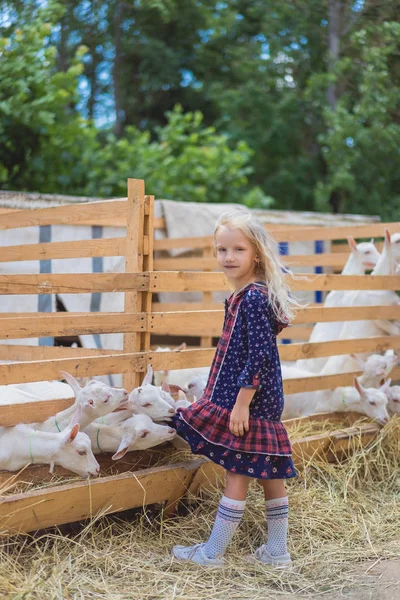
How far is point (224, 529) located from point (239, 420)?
0.52 m

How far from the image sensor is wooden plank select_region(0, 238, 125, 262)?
439cm

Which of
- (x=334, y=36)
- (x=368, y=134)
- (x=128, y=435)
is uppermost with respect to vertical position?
(x=334, y=36)

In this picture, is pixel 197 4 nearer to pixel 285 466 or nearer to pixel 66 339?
pixel 66 339

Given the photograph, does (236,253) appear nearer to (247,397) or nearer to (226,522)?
(247,397)

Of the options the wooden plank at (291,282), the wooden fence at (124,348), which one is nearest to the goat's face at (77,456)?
the wooden fence at (124,348)

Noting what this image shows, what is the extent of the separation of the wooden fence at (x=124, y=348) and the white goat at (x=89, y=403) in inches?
2.7

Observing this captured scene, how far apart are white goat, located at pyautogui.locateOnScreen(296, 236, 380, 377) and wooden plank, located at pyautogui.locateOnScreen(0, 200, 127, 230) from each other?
2.14 m

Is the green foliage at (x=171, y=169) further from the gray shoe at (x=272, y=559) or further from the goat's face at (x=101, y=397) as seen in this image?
the gray shoe at (x=272, y=559)

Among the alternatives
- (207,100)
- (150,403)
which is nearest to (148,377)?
(150,403)

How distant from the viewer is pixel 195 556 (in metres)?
3.45

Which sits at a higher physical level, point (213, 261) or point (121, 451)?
point (213, 261)

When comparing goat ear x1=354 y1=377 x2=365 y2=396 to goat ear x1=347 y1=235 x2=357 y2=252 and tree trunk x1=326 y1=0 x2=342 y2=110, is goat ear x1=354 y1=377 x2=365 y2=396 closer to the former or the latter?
goat ear x1=347 y1=235 x2=357 y2=252

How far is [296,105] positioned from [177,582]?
14637 millimetres

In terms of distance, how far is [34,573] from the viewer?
322cm
